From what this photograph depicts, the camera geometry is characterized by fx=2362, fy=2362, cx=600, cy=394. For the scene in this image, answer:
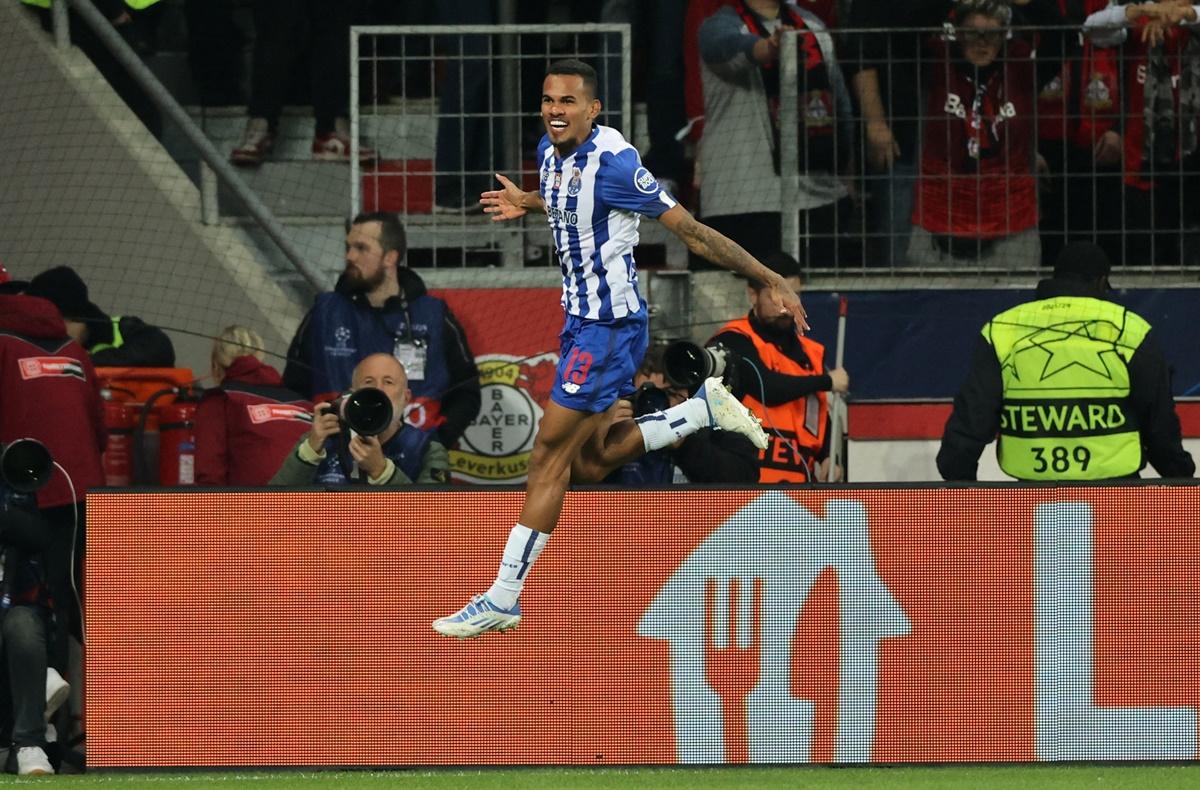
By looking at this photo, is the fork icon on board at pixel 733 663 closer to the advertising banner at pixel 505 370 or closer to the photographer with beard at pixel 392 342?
the photographer with beard at pixel 392 342

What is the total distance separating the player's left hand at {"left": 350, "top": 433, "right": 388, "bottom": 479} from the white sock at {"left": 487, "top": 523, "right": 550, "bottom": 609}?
135 centimetres

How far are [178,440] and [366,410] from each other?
182 cm

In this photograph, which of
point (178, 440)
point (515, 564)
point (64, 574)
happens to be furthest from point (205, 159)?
point (515, 564)

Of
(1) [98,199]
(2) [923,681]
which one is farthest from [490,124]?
(2) [923,681]

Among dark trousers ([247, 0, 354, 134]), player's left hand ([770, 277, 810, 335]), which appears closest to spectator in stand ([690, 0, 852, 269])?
dark trousers ([247, 0, 354, 134])

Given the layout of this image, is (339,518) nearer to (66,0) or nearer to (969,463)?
(969,463)

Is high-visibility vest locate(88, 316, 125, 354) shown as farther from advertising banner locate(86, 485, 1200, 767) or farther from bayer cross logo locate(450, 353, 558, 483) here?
advertising banner locate(86, 485, 1200, 767)

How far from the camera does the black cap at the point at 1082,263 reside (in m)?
9.76

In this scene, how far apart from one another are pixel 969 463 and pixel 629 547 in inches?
63.3

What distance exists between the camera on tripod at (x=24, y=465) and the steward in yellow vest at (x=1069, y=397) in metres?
3.59

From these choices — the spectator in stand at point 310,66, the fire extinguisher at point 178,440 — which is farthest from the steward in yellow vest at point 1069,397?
the spectator in stand at point 310,66

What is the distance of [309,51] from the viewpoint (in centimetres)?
1314

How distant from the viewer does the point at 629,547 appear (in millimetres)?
A: 8930

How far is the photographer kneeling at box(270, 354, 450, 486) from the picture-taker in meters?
9.18
